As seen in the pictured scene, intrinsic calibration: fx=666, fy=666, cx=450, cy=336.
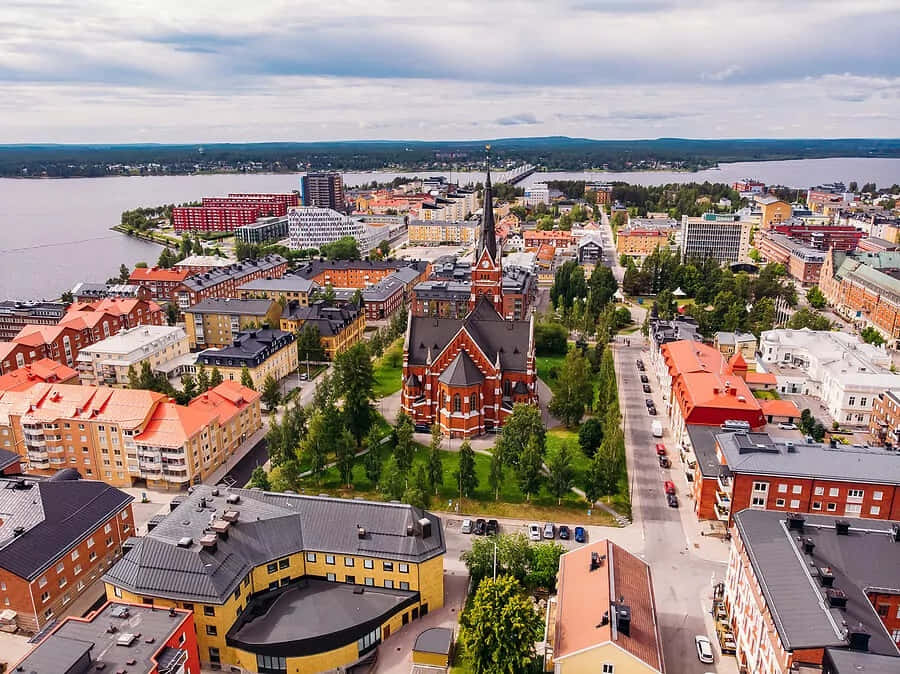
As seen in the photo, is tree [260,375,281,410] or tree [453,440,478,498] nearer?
tree [453,440,478,498]

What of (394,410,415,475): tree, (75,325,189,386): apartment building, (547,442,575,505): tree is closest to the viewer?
(547,442,575,505): tree

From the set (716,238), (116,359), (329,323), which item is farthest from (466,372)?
(716,238)

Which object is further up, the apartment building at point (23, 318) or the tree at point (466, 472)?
the apartment building at point (23, 318)

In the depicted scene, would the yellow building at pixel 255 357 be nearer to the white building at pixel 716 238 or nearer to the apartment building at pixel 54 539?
the apartment building at pixel 54 539

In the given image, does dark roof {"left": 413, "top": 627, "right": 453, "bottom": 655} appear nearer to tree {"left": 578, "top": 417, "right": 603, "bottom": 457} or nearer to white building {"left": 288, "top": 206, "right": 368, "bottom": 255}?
tree {"left": 578, "top": 417, "right": 603, "bottom": 457}

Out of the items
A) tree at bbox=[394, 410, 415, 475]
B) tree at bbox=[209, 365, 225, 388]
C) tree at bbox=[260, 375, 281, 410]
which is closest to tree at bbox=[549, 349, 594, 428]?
tree at bbox=[394, 410, 415, 475]

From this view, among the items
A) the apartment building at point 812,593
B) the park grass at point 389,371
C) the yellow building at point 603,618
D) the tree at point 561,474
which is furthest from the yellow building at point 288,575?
the park grass at point 389,371

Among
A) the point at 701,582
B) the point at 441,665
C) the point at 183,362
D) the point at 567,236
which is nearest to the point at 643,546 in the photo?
the point at 701,582
